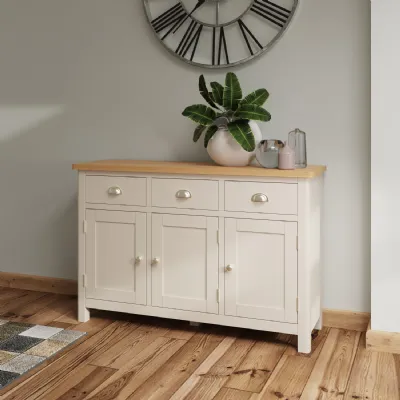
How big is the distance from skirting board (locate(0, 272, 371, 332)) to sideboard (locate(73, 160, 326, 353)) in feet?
0.37

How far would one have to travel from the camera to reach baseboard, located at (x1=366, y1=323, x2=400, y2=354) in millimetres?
2877

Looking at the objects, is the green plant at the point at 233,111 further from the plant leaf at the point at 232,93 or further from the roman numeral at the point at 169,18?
the roman numeral at the point at 169,18

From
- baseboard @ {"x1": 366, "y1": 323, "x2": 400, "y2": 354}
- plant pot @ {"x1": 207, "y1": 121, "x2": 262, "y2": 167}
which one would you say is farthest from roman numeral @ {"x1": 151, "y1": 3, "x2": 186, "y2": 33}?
baseboard @ {"x1": 366, "y1": 323, "x2": 400, "y2": 354}

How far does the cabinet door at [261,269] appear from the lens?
287 centimetres

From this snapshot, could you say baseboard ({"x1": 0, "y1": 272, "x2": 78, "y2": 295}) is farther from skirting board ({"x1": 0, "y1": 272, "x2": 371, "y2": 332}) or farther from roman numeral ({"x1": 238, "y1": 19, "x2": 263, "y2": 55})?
roman numeral ({"x1": 238, "y1": 19, "x2": 263, "y2": 55})

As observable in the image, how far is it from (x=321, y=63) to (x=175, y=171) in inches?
37.3

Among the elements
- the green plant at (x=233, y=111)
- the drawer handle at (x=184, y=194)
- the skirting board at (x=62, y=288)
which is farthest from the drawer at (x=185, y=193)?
the skirting board at (x=62, y=288)

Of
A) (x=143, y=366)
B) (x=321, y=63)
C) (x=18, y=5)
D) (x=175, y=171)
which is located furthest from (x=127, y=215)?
(x=18, y=5)

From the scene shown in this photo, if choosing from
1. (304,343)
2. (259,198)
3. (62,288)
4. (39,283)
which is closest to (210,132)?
(259,198)

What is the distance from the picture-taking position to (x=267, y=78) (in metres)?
3.27

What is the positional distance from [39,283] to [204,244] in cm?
145

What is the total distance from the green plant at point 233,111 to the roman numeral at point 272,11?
0.42m

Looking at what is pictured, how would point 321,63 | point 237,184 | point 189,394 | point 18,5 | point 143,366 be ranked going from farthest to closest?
point 18,5, point 321,63, point 237,184, point 143,366, point 189,394

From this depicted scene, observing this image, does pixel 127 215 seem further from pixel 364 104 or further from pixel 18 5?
pixel 18 5
